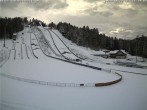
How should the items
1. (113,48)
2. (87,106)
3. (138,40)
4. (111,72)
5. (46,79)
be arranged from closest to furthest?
1. (138,40)
2. (87,106)
3. (46,79)
4. (113,48)
5. (111,72)

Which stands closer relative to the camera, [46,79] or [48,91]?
[48,91]

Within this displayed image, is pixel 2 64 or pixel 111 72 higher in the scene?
pixel 2 64

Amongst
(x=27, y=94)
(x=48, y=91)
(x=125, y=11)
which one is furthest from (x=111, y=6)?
(x=48, y=91)

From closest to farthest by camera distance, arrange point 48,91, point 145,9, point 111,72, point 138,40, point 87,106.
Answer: point 145,9 < point 138,40 < point 87,106 < point 48,91 < point 111,72

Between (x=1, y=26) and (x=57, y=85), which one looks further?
(x=57, y=85)

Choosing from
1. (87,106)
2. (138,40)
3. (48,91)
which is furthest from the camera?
(48,91)

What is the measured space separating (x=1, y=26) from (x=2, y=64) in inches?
26.6

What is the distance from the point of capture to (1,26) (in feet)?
12.1

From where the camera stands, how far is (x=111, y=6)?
147 inches

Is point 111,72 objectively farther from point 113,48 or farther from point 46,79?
point 46,79

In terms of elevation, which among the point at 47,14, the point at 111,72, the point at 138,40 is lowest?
the point at 111,72

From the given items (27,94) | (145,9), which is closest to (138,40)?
(145,9)

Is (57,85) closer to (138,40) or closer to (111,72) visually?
(138,40)

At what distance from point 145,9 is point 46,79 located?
134 inches
